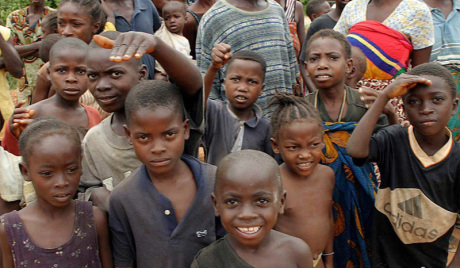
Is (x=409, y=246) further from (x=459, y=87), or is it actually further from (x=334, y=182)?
(x=459, y=87)

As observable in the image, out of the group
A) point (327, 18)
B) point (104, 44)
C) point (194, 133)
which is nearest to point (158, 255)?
point (194, 133)

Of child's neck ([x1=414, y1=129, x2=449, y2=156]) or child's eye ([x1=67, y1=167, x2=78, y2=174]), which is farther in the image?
child's neck ([x1=414, y1=129, x2=449, y2=156])

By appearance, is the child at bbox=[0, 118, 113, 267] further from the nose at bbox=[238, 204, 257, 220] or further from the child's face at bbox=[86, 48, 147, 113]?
the nose at bbox=[238, 204, 257, 220]

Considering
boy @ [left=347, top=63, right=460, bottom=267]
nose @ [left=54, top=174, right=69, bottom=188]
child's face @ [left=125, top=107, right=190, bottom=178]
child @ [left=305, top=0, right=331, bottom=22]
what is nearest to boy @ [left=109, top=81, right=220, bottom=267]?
child's face @ [left=125, top=107, right=190, bottom=178]

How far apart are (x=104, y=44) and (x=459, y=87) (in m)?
3.27

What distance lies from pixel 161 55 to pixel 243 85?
44.3 inches

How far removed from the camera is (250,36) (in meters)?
3.80

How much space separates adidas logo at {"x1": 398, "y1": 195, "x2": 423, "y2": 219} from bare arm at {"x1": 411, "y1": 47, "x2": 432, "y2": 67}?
4.51 ft

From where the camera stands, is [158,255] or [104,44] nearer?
[104,44]

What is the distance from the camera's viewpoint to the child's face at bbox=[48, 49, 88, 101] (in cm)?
324

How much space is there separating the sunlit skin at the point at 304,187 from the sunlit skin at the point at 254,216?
1.80 feet

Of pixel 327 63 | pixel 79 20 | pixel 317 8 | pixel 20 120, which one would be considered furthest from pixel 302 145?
pixel 317 8

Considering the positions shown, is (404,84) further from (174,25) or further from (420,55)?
(174,25)

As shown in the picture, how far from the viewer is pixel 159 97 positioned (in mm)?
2295
